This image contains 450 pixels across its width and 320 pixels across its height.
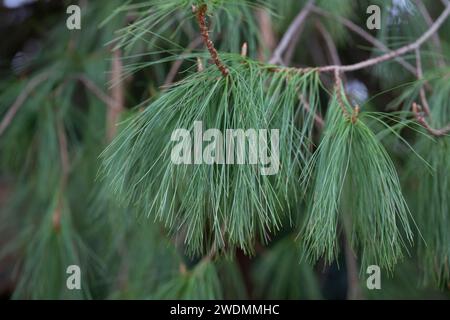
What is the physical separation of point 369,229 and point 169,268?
466 mm

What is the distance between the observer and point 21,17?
130 centimetres

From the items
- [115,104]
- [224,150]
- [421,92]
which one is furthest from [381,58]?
[115,104]

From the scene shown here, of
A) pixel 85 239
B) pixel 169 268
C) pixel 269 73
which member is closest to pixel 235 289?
pixel 169 268

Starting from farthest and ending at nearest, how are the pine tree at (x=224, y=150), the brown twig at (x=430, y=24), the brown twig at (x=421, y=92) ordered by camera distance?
the brown twig at (x=430, y=24)
the brown twig at (x=421, y=92)
the pine tree at (x=224, y=150)

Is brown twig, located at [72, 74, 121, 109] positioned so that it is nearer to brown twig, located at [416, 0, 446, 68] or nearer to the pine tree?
the pine tree

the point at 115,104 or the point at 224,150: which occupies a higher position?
the point at 115,104

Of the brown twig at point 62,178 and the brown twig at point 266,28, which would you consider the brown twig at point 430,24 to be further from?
the brown twig at point 62,178

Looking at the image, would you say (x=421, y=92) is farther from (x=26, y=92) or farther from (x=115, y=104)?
(x=26, y=92)

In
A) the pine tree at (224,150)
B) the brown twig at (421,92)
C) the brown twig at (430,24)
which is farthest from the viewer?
the brown twig at (430,24)

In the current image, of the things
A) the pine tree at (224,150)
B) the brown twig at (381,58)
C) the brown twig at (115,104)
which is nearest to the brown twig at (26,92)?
the pine tree at (224,150)

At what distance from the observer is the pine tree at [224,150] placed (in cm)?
55

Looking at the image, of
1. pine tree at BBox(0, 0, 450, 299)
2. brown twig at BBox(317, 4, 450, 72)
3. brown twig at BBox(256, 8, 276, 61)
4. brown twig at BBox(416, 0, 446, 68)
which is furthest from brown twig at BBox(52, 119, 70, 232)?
brown twig at BBox(416, 0, 446, 68)

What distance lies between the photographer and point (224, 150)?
0.54m

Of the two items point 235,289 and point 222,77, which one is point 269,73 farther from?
point 235,289
